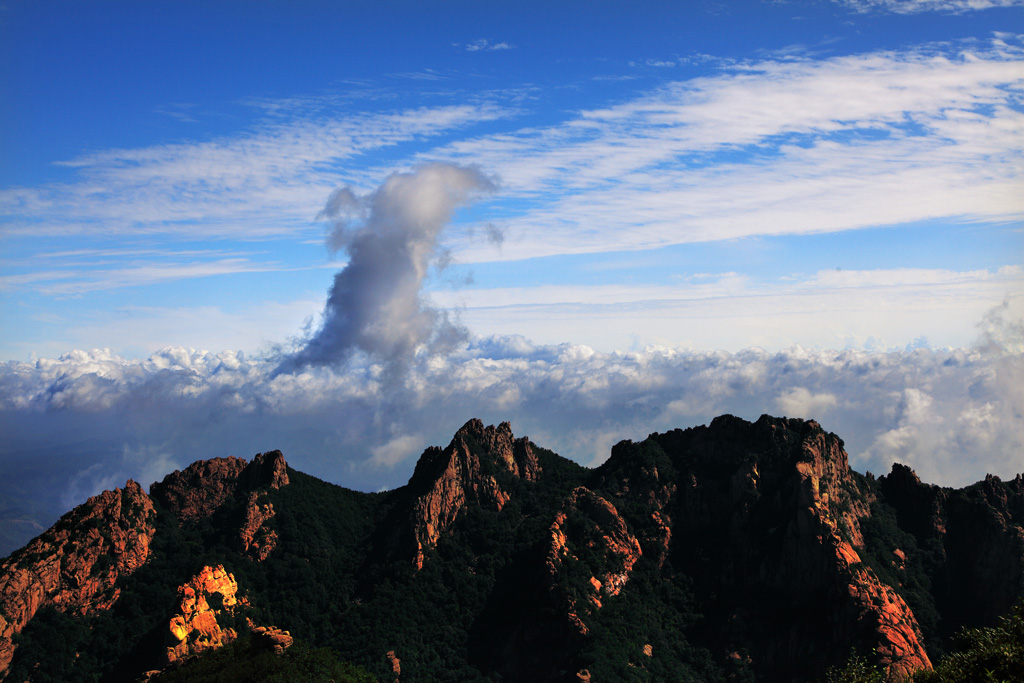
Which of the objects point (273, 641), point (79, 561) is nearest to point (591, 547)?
point (273, 641)

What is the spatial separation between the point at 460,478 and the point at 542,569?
3515cm

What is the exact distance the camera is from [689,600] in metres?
161

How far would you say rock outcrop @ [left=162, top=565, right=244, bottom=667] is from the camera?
123 metres

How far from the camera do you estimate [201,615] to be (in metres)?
130

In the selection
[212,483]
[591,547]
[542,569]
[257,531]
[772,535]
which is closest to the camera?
[542,569]

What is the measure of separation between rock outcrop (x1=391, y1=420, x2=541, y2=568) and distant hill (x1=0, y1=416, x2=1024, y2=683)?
614 mm

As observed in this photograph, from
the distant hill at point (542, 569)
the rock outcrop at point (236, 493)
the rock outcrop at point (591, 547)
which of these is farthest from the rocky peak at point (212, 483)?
the rock outcrop at point (591, 547)

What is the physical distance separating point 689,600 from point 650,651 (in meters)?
18.6

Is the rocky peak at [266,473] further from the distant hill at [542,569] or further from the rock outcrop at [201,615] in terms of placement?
the rock outcrop at [201,615]

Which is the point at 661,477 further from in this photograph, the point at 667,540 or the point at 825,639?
the point at 825,639

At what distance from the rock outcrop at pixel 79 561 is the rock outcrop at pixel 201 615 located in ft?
72.4

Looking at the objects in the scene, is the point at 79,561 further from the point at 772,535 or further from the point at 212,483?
the point at 772,535

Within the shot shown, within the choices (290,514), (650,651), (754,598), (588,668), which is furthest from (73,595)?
(754,598)

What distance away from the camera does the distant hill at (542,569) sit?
136 metres
